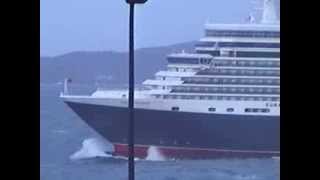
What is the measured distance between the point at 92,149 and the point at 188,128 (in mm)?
2686

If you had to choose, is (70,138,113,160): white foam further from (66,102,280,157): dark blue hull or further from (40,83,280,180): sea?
(66,102,280,157): dark blue hull

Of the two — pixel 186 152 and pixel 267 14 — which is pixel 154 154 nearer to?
pixel 186 152

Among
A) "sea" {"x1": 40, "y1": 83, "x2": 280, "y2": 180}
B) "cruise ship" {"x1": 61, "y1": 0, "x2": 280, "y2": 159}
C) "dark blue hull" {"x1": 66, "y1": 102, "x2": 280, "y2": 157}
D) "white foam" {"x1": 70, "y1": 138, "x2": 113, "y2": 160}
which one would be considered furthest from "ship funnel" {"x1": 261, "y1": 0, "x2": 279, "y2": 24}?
"white foam" {"x1": 70, "y1": 138, "x2": 113, "y2": 160}

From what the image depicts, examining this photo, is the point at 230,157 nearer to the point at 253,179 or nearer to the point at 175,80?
the point at 253,179

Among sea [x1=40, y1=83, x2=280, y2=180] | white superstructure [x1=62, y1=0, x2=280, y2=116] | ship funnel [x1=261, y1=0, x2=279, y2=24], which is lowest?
sea [x1=40, y1=83, x2=280, y2=180]

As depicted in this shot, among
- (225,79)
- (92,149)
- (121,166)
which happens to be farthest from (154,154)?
(92,149)

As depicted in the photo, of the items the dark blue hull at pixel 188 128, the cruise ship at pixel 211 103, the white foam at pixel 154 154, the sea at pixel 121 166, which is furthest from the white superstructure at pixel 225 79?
the sea at pixel 121 166

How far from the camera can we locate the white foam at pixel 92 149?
15625 mm

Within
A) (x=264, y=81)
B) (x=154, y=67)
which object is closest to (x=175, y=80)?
(x=154, y=67)

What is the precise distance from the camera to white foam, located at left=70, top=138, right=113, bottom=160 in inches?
615

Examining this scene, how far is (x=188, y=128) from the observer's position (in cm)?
1516

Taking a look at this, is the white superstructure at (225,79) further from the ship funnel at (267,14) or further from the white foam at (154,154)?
the white foam at (154,154)

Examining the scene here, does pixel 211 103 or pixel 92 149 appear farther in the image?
pixel 92 149

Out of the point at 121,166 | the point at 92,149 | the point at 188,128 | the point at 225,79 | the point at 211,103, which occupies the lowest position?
the point at 121,166
